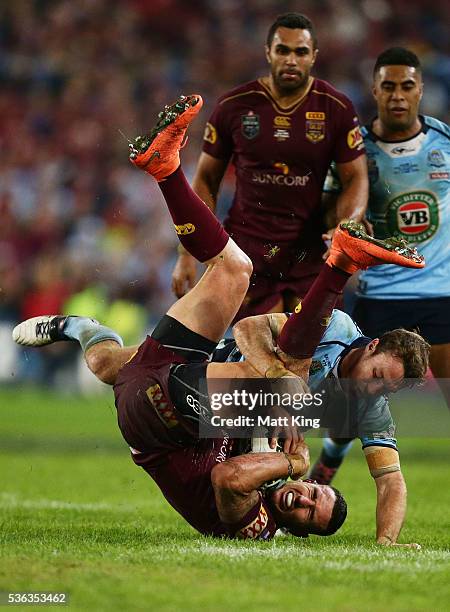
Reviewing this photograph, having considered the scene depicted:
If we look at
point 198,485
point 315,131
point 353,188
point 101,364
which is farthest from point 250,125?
point 198,485

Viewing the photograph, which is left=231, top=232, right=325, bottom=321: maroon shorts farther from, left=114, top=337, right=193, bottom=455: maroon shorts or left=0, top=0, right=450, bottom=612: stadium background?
left=114, top=337, right=193, bottom=455: maroon shorts

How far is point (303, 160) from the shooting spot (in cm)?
786

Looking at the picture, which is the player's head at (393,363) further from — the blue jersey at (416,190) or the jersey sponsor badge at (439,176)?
the jersey sponsor badge at (439,176)

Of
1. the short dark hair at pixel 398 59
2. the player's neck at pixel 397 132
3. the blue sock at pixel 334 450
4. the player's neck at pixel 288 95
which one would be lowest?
the blue sock at pixel 334 450

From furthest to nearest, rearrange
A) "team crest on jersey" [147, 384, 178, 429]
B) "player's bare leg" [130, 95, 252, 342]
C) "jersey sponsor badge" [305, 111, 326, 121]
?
1. "jersey sponsor badge" [305, 111, 326, 121]
2. "player's bare leg" [130, 95, 252, 342]
3. "team crest on jersey" [147, 384, 178, 429]

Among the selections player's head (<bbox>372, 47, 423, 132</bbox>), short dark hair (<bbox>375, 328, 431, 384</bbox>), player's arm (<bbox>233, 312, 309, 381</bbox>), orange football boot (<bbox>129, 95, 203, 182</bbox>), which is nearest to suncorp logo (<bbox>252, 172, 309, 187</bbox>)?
player's head (<bbox>372, 47, 423, 132</bbox>)

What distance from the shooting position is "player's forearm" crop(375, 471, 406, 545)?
6.23m

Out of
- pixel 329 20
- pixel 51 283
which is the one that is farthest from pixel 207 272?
pixel 329 20

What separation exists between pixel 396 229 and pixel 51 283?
8.84m

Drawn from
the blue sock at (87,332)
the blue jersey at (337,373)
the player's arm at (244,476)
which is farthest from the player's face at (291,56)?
the player's arm at (244,476)

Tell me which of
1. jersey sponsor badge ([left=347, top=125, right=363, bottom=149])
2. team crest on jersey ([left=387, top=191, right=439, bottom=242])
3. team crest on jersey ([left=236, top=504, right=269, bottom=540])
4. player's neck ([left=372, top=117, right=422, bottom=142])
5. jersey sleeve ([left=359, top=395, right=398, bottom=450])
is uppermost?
player's neck ([left=372, top=117, right=422, bottom=142])

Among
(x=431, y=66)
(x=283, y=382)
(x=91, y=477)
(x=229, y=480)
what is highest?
(x=431, y=66)

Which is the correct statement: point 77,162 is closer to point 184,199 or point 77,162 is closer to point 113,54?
point 113,54

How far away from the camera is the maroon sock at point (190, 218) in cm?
636
